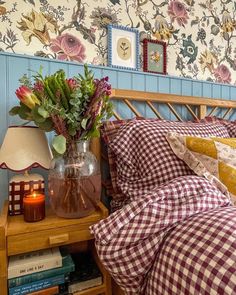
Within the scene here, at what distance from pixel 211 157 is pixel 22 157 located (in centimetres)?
73

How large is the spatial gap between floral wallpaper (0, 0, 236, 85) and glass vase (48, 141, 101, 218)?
0.62 meters

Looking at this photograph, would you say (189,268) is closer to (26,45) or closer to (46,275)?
(46,275)

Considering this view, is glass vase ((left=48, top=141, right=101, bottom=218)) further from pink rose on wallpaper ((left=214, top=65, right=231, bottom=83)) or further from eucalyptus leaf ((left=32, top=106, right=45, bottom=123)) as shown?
pink rose on wallpaper ((left=214, top=65, right=231, bottom=83))

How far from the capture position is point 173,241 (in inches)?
22.4

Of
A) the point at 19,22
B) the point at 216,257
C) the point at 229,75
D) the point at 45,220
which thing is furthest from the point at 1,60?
the point at 229,75

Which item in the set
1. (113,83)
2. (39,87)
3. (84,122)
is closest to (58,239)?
(84,122)

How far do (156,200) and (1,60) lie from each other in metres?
0.97

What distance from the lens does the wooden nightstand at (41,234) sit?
0.77 metres

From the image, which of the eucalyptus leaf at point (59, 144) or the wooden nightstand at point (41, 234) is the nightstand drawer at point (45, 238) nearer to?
the wooden nightstand at point (41, 234)

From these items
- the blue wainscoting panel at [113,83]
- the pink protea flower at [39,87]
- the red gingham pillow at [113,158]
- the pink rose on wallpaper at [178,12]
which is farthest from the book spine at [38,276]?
the pink rose on wallpaper at [178,12]

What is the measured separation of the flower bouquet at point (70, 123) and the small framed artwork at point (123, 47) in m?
0.49

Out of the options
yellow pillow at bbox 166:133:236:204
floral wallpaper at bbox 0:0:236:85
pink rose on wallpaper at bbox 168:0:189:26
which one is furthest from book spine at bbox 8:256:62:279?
pink rose on wallpaper at bbox 168:0:189:26

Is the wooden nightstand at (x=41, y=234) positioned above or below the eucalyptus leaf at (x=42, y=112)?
below

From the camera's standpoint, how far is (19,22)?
1.14 meters
